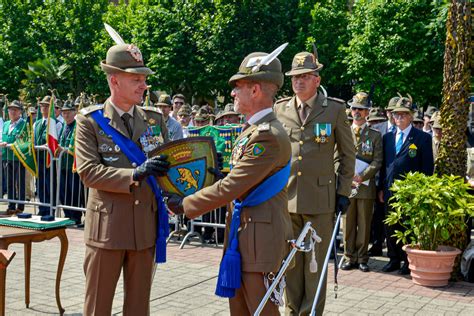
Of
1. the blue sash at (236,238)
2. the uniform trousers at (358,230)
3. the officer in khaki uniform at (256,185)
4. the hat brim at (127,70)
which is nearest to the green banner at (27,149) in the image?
the uniform trousers at (358,230)

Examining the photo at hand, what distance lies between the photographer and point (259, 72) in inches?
154

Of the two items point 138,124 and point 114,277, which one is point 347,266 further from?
point 138,124

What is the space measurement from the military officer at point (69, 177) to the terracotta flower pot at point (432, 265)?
6445 mm

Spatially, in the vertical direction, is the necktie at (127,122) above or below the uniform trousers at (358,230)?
above

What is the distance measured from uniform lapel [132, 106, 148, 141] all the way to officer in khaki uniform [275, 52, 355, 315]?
1.69 m

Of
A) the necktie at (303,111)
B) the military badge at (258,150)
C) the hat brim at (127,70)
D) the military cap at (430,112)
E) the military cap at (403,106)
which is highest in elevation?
the military cap at (430,112)

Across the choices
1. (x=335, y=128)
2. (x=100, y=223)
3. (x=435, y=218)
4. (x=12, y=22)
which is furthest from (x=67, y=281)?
(x=12, y=22)

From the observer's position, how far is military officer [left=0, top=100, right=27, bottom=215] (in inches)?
491

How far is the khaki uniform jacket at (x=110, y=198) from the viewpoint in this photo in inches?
169

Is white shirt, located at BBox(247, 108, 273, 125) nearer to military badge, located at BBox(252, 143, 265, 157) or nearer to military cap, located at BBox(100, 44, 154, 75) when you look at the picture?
military badge, located at BBox(252, 143, 265, 157)

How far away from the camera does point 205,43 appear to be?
30.9 metres

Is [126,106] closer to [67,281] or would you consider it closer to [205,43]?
[67,281]

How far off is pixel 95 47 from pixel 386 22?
17.2 meters

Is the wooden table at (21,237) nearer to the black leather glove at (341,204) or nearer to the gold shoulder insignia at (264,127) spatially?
the black leather glove at (341,204)
